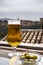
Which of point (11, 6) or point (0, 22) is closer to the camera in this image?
point (0, 22)

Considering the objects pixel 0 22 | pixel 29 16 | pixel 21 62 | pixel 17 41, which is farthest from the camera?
pixel 29 16

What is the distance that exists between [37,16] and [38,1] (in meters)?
0.21

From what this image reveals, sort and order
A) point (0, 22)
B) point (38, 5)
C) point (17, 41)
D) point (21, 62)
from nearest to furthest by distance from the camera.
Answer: point (21, 62)
point (17, 41)
point (0, 22)
point (38, 5)

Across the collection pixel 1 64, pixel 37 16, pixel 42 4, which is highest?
pixel 42 4

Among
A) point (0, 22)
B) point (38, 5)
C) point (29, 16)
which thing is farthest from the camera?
point (38, 5)

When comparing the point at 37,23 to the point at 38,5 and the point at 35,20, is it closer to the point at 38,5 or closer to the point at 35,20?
the point at 35,20

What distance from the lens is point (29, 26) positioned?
2.09 meters

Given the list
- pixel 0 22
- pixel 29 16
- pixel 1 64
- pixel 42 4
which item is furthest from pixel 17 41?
pixel 42 4

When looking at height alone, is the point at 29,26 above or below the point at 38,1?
below

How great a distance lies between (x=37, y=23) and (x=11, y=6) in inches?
13.9

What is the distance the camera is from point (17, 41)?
40.6 inches

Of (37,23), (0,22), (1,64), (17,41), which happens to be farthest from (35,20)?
(1,64)

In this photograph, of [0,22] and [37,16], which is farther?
[37,16]

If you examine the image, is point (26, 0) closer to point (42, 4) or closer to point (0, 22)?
point (42, 4)
